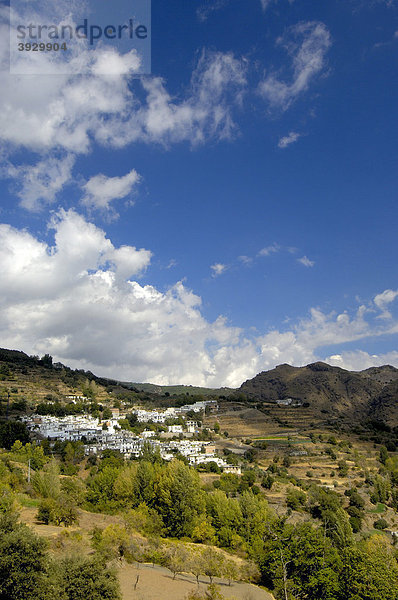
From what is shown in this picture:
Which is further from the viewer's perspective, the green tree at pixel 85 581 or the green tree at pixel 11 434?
the green tree at pixel 11 434

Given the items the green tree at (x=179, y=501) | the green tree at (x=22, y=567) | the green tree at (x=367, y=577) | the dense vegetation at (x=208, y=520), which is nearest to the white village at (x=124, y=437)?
the dense vegetation at (x=208, y=520)

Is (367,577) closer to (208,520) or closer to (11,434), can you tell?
(208,520)

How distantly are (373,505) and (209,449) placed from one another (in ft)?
106

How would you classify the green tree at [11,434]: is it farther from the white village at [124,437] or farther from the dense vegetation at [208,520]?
the white village at [124,437]

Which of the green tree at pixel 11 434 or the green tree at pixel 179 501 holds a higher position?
Result: the green tree at pixel 11 434

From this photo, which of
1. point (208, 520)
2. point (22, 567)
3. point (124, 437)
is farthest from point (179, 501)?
point (124, 437)

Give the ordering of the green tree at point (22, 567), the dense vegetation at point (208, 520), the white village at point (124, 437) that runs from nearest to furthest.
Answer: the green tree at point (22, 567) < the dense vegetation at point (208, 520) < the white village at point (124, 437)

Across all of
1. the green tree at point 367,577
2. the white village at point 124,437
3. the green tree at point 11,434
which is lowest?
the green tree at point 367,577

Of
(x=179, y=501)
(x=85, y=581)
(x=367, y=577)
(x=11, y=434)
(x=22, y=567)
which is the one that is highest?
(x=11, y=434)

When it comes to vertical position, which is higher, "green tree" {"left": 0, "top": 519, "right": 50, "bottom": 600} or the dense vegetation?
"green tree" {"left": 0, "top": 519, "right": 50, "bottom": 600}

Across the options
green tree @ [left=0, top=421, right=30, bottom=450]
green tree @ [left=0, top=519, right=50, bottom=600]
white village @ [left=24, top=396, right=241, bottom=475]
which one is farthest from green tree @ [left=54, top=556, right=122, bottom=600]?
green tree @ [left=0, top=421, right=30, bottom=450]

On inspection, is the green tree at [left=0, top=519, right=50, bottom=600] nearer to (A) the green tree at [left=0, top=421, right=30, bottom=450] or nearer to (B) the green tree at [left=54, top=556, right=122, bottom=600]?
(B) the green tree at [left=54, top=556, right=122, bottom=600]

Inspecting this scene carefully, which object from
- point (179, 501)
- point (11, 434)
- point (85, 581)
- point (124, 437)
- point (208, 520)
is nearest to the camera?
point (85, 581)

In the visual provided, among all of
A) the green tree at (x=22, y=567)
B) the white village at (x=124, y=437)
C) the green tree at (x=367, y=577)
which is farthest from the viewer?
the white village at (x=124, y=437)
